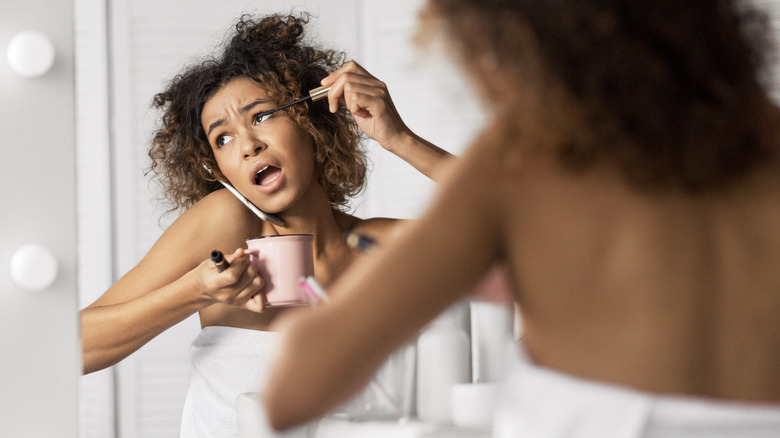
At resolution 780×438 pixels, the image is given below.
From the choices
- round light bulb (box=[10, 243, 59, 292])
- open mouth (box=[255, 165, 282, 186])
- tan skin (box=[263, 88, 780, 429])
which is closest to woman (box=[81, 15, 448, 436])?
open mouth (box=[255, 165, 282, 186])

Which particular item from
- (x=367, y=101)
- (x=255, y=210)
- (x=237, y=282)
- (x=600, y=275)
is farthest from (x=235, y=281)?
(x=600, y=275)

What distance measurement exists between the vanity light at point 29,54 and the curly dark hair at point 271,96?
0.45 meters

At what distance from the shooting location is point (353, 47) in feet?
4.27

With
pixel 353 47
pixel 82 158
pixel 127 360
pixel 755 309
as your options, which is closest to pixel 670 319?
pixel 755 309

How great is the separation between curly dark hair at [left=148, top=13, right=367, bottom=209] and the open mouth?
0.08 m

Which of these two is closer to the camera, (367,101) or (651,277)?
(651,277)

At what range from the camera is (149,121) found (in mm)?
1160

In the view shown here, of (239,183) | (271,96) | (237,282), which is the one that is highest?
(271,96)

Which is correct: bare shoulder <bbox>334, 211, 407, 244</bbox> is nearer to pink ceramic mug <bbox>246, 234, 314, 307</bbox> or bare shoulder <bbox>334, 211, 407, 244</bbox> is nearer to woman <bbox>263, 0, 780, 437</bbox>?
pink ceramic mug <bbox>246, 234, 314, 307</bbox>

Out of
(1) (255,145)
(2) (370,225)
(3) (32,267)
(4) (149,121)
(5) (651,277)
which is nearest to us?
(5) (651,277)

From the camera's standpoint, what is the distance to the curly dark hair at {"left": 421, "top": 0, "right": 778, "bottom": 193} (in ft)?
0.95

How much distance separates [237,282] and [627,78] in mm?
491

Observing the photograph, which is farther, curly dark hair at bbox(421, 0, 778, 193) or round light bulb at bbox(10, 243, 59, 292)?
round light bulb at bbox(10, 243, 59, 292)

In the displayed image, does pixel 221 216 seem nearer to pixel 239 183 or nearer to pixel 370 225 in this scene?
pixel 239 183
